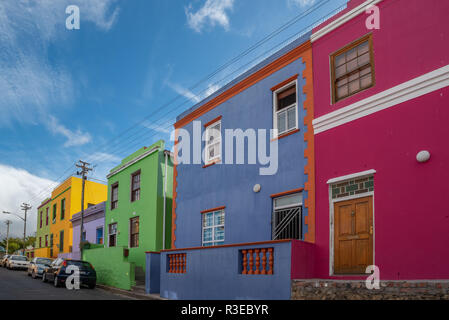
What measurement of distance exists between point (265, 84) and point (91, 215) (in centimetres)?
1942

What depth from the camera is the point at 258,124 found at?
1324 centimetres

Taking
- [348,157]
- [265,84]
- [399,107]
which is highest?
[265,84]

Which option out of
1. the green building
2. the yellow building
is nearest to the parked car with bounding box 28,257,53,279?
the green building

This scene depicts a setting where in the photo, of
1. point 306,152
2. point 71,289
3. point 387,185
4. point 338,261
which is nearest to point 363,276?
point 338,261

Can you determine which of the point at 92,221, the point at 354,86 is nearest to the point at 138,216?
the point at 92,221

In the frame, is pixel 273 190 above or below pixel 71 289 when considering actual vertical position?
above

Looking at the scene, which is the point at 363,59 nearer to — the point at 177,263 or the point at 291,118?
the point at 291,118

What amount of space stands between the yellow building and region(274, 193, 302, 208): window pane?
25158 millimetres

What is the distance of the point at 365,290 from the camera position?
7609mm

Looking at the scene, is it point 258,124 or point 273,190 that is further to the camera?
point 258,124

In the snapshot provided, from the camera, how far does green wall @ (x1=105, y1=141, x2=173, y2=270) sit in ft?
63.7

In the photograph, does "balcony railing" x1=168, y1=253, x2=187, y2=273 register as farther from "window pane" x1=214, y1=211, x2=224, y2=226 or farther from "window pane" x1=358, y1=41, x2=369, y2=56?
"window pane" x1=358, y1=41, x2=369, y2=56

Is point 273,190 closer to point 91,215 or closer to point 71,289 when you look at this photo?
point 71,289
